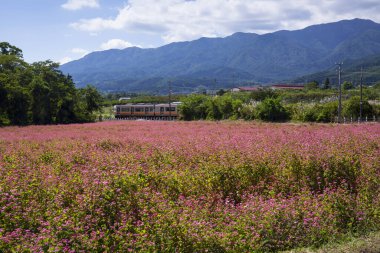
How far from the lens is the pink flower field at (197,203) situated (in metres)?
5.76

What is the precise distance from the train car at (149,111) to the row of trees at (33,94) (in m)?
19.2

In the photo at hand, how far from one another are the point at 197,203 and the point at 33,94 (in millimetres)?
48326

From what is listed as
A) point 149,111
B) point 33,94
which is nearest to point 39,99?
point 33,94

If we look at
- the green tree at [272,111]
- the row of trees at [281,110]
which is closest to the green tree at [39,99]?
the row of trees at [281,110]

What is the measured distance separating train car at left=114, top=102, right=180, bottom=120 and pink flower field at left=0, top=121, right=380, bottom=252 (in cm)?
6731

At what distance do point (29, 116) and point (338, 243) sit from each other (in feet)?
169

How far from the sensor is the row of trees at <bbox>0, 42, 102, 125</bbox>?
152ft

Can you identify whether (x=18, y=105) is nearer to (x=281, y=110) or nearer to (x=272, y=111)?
(x=272, y=111)

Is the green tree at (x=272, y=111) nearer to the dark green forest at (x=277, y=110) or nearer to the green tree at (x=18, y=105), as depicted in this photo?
the dark green forest at (x=277, y=110)

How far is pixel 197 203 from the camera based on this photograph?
772 centimetres

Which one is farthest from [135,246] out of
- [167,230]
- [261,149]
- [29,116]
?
[29,116]

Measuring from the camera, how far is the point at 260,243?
20.0 ft

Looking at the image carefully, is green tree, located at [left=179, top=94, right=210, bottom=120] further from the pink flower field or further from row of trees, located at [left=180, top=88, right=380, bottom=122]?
the pink flower field

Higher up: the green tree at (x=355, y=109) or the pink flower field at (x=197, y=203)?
the green tree at (x=355, y=109)
